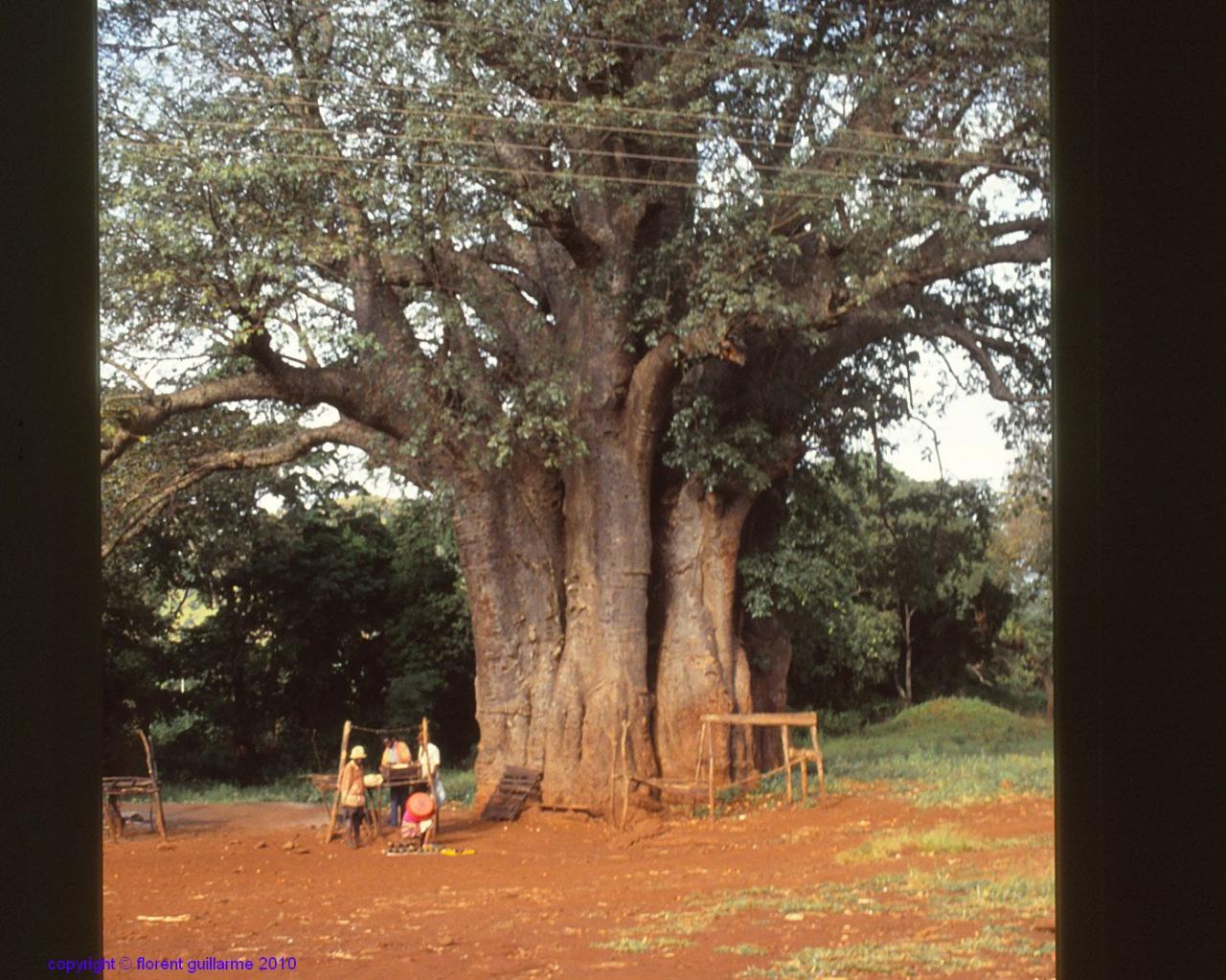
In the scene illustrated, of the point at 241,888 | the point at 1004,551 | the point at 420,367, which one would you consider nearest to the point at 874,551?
the point at 1004,551

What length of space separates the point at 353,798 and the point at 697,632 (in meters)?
1.33

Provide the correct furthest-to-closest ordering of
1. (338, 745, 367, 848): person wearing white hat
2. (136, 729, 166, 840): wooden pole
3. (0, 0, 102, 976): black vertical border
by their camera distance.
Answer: (338, 745, 367, 848): person wearing white hat → (136, 729, 166, 840): wooden pole → (0, 0, 102, 976): black vertical border

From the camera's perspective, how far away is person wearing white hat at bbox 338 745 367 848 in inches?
153

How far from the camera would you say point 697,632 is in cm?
446

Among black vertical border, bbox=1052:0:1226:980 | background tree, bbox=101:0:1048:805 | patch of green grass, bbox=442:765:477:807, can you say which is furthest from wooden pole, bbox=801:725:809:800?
black vertical border, bbox=1052:0:1226:980

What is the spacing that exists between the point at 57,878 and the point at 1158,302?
37 cm

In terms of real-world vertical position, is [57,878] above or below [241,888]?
above

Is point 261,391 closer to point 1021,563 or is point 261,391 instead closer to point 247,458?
point 247,458

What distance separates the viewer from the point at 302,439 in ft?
13.9

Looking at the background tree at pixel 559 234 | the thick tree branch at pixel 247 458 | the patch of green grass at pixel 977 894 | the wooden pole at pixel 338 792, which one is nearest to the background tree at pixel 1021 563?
the background tree at pixel 559 234

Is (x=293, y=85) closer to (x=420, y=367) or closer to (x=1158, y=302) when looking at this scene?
(x=420, y=367)

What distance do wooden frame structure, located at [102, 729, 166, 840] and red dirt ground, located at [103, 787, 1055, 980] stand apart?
1.8 inches

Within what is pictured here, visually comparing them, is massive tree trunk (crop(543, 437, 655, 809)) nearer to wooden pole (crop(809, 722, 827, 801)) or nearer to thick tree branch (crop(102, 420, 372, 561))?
wooden pole (crop(809, 722, 827, 801))

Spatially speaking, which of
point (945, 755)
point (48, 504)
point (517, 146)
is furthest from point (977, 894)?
point (48, 504)
